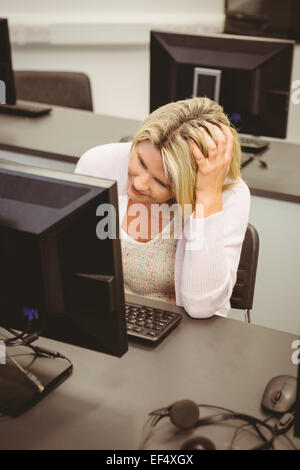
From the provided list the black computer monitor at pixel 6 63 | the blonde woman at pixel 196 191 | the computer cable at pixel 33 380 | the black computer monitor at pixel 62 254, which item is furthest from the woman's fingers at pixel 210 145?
the black computer monitor at pixel 6 63

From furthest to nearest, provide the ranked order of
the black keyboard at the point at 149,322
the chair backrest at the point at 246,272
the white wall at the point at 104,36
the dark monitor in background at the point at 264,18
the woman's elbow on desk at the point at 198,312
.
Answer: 1. the dark monitor in background at the point at 264,18
2. the white wall at the point at 104,36
3. the chair backrest at the point at 246,272
4. the woman's elbow on desk at the point at 198,312
5. the black keyboard at the point at 149,322

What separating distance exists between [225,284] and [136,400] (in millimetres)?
431

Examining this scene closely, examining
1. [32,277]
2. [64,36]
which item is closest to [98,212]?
[32,277]

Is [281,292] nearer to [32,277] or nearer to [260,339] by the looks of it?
[260,339]

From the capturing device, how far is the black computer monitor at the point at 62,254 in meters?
0.98

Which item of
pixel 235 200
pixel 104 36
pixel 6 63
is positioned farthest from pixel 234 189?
pixel 104 36

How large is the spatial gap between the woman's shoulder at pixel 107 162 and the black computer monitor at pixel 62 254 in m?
0.71

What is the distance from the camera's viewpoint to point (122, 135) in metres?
2.61

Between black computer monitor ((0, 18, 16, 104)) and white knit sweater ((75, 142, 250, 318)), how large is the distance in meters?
1.33

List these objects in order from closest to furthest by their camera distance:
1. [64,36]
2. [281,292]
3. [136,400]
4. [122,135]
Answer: [136,400] → [281,292] → [122,135] → [64,36]

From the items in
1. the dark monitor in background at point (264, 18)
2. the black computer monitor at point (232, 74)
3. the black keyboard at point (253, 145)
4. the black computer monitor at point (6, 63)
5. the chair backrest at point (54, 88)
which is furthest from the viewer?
the dark monitor in background at point (264, 18)

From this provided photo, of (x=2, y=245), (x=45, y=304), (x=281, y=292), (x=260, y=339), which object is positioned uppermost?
(x=2, y=245)

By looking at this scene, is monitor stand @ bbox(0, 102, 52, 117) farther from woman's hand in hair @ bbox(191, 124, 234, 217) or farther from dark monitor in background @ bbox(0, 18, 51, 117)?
woman's hand in hair @ bbox(191, 124, 234, 217)

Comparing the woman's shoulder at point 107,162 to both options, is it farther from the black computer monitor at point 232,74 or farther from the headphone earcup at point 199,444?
the headphone earcup at point 199,444
